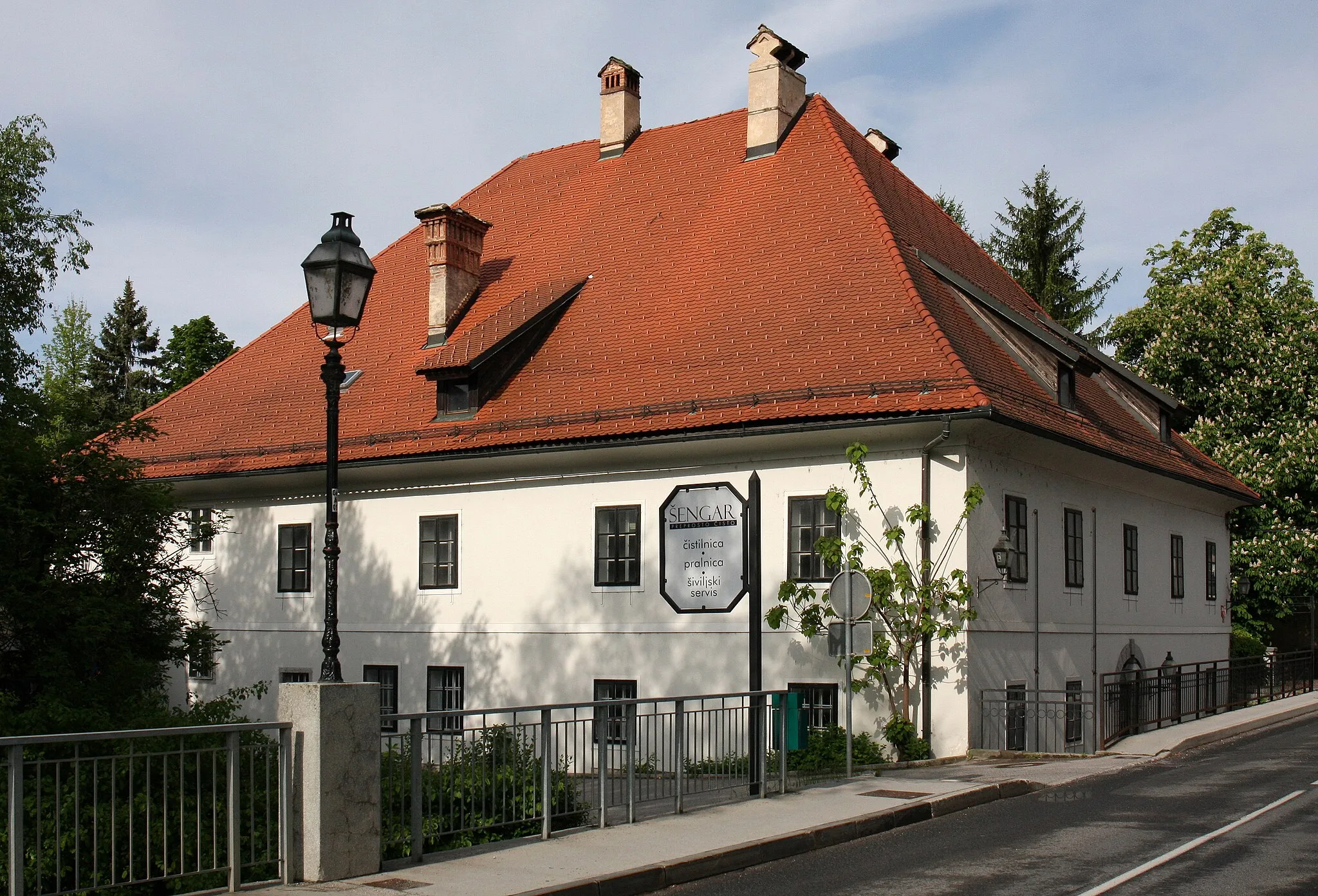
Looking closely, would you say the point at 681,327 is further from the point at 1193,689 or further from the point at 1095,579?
the point at 1193,689

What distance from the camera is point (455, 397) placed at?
2403 centimetres

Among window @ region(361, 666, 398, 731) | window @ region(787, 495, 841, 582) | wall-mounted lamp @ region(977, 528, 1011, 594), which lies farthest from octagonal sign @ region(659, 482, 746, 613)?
window @ region(361, 666, 398, 731)

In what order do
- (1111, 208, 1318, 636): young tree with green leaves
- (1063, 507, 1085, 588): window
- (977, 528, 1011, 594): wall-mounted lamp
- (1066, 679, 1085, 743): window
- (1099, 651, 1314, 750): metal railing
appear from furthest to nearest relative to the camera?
1. (1111, 208, 1318, 636): young tree with green leaves
2. (1063, 507, 1085, 588): window
3. (1066, 679, 1085, 743): window
4. (1099, 651, 1314, 750): metal railing
5. (977, 528, 1011, 594): wall-mounted lamp

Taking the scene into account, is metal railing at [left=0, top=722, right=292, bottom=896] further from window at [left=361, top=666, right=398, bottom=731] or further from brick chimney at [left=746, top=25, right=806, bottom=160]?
brick chimney at [left=746, top=25, right=806, bottom=160]

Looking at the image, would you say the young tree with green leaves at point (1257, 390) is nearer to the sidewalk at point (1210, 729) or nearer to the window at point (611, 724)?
the sidewalk at point (1210, 729)

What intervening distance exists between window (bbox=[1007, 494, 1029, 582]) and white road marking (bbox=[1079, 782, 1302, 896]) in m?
6.98

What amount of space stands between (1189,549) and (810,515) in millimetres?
12201

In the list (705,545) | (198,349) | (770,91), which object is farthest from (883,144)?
(198,349)

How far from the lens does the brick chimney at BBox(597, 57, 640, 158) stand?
30.3 metres

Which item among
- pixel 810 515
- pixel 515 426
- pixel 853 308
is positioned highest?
pixel 853 308

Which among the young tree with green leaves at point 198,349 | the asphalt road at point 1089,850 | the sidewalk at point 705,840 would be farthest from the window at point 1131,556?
the young tree with green leaves at point 198,349

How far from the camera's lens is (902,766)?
18.0 m

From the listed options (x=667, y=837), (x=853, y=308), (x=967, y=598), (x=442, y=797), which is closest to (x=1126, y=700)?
(x=967, y=598)

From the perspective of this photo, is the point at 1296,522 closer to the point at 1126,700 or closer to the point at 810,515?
the point at 1126,700
